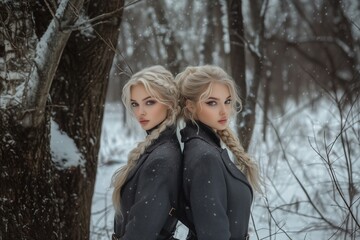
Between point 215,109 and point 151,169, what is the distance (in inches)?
18.2

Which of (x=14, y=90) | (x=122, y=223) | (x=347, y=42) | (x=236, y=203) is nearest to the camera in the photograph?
(x=236, y=203)

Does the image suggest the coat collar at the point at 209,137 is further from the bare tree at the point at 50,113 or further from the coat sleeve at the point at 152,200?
the bare tree at the point at 50,113

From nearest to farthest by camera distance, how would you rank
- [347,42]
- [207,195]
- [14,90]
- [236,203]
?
[207,195] < [236,203] < [14,90] < [347,42]

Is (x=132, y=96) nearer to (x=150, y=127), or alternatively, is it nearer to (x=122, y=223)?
(x=150, y=127)

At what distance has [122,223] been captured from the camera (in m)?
2.13

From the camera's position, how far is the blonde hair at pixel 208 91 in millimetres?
2133

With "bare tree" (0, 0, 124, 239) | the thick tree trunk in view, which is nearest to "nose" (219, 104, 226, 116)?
"bare tree" (0, 0, 124, 239)

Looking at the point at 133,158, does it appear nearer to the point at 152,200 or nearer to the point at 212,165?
the point at 152,200

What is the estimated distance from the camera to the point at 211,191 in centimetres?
184

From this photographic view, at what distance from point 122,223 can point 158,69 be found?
786 mm

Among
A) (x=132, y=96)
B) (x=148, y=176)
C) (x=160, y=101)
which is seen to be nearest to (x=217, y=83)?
(x=160, y=101)

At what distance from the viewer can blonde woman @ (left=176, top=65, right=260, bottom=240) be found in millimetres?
1838

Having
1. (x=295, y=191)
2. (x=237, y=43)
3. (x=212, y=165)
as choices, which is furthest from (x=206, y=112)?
(x=295, y=191)

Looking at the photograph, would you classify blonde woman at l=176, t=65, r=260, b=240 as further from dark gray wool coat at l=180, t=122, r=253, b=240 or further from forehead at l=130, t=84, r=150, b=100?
forehead at l=130, t=84, r=150, b=100
